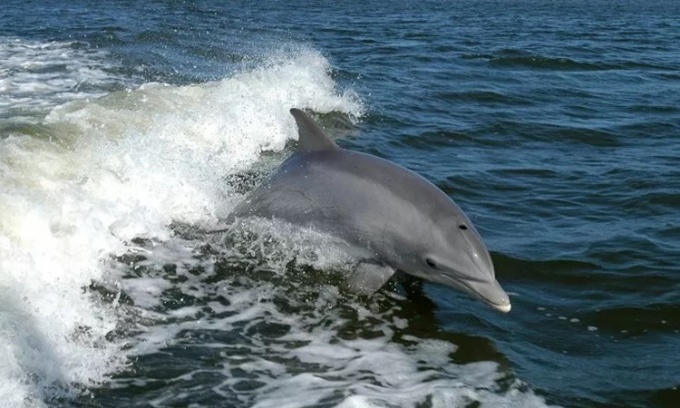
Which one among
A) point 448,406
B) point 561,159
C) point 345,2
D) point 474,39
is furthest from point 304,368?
point 345,2

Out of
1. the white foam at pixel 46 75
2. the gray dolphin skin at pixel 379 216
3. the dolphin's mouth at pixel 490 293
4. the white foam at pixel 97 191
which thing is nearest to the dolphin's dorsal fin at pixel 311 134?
the gray dolphin skin at pixel 379 216

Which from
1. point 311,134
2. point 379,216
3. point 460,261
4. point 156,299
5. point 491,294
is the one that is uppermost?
point 311,134

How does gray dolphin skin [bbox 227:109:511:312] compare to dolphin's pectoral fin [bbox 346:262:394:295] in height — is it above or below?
above

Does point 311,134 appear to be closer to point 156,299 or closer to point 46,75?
point 156,299

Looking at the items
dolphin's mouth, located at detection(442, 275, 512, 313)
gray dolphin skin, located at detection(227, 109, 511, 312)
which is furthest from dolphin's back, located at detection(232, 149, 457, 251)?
dolphin's mouth, located at detection(442, 275, 512, 313)

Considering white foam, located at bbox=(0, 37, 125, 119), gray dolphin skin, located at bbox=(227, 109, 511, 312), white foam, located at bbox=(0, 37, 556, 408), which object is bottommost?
white foam, located at bbox=(0, 37, 125, 119)

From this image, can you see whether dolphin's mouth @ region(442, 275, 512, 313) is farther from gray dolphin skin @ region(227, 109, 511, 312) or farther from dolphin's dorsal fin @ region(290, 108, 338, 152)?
dolphin's dorsal fin @ region(290, 108, 338, 152)

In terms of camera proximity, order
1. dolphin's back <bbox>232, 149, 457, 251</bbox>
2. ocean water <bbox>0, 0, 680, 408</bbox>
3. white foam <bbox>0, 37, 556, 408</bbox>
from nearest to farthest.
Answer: white foam <bbox>0, 37, 556, 408</bbox>, ocean water <bbox>0, 0, 680, 408</bbox>, dolphin's back <bbox>232, 149, 457, 251</bbox>

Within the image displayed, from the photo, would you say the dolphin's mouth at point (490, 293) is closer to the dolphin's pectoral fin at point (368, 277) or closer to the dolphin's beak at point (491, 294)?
the dolphin's beak at point (491, 294)

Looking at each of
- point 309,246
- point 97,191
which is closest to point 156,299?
point 309,246

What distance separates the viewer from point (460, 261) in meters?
7.52

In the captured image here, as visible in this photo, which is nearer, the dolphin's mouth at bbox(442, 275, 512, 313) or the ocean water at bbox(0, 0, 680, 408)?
the ocean water at bbox(0, 0, 680, 408)

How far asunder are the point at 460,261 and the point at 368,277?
902 millimetres

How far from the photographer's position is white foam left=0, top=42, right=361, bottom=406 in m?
6.49
